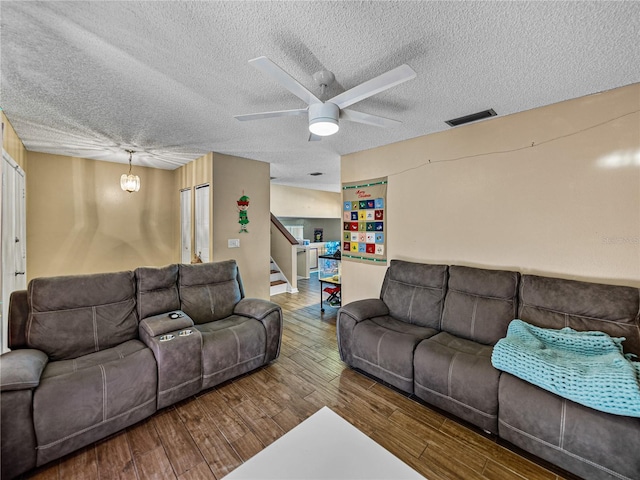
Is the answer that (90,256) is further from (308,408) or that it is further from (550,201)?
(550,201)

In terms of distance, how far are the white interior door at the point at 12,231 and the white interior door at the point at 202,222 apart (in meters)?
1.97

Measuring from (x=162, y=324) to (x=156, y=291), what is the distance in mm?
454

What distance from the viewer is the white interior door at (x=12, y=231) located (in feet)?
8.11

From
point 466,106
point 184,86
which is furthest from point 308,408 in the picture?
point 466,106

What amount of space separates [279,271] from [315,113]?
4638 mm

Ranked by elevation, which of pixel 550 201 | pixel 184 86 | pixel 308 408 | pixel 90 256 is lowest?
pixel 308 408

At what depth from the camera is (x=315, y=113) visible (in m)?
1.72

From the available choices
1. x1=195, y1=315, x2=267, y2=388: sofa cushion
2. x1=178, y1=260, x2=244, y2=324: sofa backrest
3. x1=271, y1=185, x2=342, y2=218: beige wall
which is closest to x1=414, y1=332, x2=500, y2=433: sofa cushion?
x1=195, y1=315, x2=267, y2=388: sofa cushion

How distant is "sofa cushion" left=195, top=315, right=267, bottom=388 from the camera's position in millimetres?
2203

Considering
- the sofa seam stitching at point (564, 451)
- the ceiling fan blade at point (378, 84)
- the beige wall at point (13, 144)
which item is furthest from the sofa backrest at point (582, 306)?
the beige wall at point (13, 144)

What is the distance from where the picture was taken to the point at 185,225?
186 inches

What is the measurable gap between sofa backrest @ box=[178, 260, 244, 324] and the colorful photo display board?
5.80 ft

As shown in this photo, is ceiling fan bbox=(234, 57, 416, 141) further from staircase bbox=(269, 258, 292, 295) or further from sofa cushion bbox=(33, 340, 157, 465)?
staircase bbox=(269, 258, 292, 295)

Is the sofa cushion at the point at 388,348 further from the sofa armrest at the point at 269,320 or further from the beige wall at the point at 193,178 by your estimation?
the beige wall at the point at 193,178
